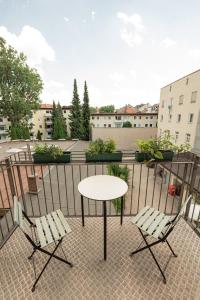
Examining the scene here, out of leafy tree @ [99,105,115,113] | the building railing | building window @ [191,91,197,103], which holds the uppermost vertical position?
leafy tree @ [99,105,115,113]

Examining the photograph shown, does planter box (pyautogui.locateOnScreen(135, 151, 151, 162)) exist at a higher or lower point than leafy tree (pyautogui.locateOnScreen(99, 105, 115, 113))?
lower

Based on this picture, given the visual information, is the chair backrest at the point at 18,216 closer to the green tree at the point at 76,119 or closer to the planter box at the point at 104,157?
the planter box at the point at 104,157

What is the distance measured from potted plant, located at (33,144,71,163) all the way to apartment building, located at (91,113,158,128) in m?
23.1

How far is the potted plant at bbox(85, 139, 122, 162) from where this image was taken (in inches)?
88.4

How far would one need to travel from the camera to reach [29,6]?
4750 mm

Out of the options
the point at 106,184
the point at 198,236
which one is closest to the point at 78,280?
the point at 106,184

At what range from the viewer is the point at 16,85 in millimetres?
12859

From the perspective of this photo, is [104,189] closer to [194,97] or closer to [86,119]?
[194,97]

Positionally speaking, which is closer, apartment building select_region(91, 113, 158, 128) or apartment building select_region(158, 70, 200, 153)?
apartment building select_region(158, 70, 200, 153)

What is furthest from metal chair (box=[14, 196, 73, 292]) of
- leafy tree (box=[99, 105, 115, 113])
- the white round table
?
leafy tree (box=[99, 105, 115, 113])

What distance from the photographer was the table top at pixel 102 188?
5.44 ft

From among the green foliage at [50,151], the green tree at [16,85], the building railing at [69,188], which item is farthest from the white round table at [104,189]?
the green tree at [16,85]

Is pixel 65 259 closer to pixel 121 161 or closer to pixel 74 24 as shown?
pixel 121 161

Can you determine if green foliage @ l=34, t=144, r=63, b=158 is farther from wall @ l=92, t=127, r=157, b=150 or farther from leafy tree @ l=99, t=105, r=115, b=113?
leafy tree @ l=99, t=105, r=115, b=113
